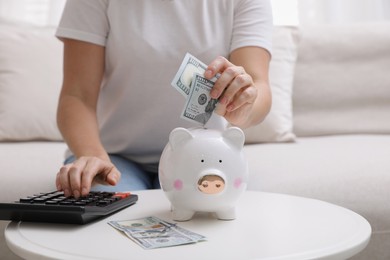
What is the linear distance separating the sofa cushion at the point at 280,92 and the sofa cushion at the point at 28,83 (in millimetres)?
676

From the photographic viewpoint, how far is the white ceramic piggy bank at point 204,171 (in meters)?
0.86

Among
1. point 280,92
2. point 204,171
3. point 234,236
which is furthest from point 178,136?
point 280,92

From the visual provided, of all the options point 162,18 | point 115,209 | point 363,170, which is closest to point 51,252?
point 115,209

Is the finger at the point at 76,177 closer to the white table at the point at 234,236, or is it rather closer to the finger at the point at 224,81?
the white table at the point at 234,236

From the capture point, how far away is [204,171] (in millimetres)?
856

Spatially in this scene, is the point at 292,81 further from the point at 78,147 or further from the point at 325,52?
the point at 78,147

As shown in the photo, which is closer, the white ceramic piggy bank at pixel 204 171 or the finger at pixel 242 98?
the white ceramic piggy bank at pixel 204 171

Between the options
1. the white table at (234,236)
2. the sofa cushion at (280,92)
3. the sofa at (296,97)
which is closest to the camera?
the white table at (234,236)

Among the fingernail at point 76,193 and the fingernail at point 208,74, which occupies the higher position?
the fingernail at point 208,74

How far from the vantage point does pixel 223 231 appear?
2.77ft

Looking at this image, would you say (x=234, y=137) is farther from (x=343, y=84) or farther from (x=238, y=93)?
(x=343, y=84)

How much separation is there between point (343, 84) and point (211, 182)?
4.42 feet

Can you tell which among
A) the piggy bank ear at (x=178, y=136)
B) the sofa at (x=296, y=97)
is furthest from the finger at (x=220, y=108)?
the sofa at (x=296, y=97)

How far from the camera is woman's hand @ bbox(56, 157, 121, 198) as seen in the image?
0.96 m
